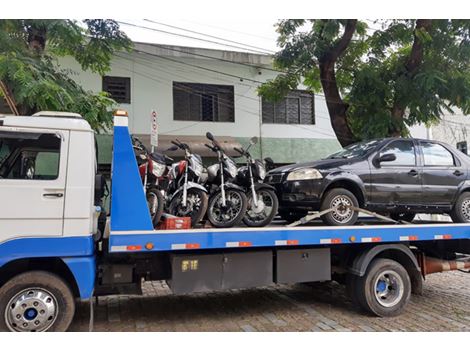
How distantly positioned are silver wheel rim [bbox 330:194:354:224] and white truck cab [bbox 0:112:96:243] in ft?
10.7

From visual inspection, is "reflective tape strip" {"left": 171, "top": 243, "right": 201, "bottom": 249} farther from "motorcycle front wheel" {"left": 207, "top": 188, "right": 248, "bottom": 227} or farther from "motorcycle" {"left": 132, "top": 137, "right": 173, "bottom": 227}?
"motorcycle front wheel" {"left": 207, "top": 188, "right": 248, "bottom": 227}

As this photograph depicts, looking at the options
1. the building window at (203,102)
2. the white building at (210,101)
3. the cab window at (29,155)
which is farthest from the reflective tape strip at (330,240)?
the building window at (203,102)

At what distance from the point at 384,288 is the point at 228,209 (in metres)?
2.51

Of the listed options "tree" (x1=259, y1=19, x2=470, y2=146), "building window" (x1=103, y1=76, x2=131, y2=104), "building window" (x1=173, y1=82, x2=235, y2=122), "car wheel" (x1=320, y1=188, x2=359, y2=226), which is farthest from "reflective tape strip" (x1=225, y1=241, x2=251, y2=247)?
"building window" (x1=103, y1=76, x2=131, y2=104)

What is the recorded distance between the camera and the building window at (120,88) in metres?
13.3

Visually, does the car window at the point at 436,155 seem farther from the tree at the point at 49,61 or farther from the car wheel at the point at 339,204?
the tree at the point at 49,61

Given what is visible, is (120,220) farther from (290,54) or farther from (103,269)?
(290,54)

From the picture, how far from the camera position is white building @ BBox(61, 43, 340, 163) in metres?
13.4

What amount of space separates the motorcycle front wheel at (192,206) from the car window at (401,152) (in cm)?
290

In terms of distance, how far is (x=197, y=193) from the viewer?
5.19 metres

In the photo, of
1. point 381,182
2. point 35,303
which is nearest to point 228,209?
point 381,182

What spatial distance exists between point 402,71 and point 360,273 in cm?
585

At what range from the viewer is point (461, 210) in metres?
6.26

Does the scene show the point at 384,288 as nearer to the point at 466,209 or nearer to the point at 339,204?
the point at 339,204
